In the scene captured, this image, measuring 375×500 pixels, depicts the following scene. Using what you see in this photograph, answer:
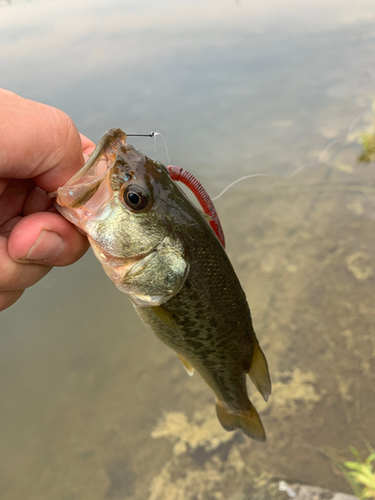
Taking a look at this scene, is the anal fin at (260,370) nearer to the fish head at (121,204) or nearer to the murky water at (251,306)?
the fish head at (121,204)

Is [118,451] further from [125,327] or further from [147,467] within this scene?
[125,327]

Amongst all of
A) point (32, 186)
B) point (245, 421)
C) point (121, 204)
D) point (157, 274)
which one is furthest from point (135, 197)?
point (245, 421)

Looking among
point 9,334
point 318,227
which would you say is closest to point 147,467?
point 9,334

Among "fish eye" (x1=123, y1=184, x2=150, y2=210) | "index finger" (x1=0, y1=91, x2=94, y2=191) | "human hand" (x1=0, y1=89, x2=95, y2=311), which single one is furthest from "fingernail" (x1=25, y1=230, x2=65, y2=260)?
"fish eye" (x1=123, y1=184, x2=150, y2=210)

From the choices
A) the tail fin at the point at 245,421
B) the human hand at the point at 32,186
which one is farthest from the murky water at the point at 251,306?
the human hand at the point at 32,186

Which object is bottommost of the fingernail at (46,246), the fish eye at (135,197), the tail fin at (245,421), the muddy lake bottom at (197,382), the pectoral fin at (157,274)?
the muddy lake bottom at (197,382)
